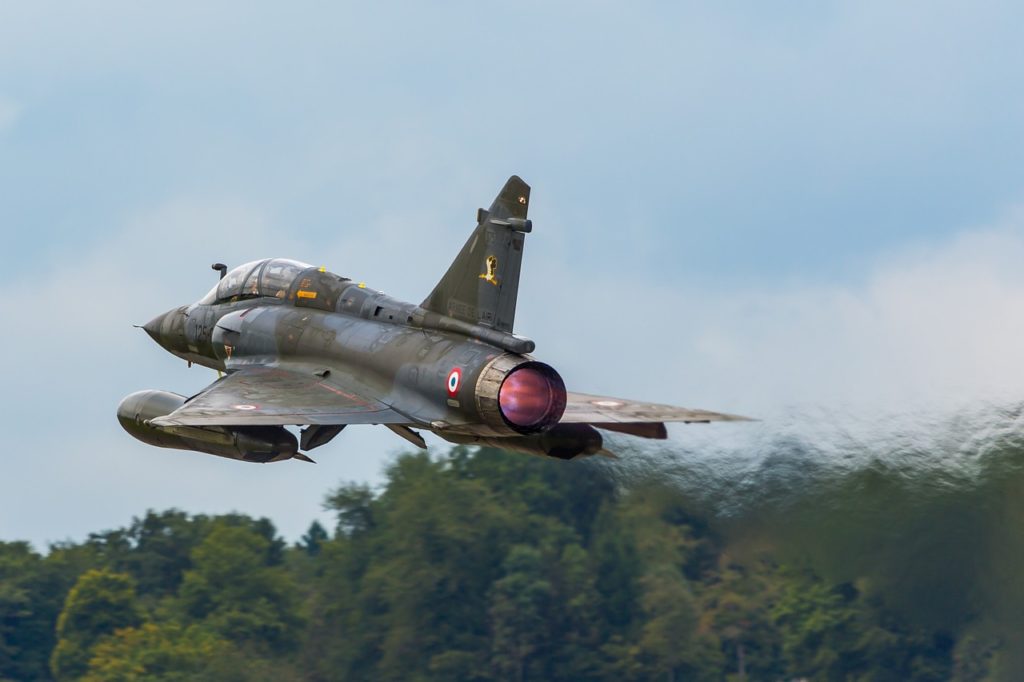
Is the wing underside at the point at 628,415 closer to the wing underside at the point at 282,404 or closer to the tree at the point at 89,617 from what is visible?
the wing underside at the point at 282,404

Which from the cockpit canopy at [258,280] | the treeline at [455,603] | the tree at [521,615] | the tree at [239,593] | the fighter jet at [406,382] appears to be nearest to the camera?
the fighter jet at [406,382]

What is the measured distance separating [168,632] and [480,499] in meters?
11.8

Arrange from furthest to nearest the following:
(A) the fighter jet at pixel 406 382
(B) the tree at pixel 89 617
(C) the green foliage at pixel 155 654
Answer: (B) the tree at pixel 89 617
(C) the green foliage at pixel 155 654
(A) the fighter jet at pixel 406 382

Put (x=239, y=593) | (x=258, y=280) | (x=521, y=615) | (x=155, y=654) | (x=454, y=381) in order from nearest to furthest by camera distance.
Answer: (x=454, y=381)
(x=258, y=280)
(x=155, y=654)
(x=521, y=615)
(x=239, y=593)

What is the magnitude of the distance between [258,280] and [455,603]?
35.6m

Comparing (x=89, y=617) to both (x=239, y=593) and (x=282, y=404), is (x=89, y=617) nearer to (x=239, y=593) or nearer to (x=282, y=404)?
(x=239, y=593)

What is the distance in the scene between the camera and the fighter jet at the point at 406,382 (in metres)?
24.1

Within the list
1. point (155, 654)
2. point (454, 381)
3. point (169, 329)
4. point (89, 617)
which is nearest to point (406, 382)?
point (454, 381)

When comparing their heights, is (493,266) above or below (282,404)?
above

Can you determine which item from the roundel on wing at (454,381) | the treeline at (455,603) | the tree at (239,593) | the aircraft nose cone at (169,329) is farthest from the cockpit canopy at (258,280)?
the tree at (239,593)

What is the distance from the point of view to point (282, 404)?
24.9m

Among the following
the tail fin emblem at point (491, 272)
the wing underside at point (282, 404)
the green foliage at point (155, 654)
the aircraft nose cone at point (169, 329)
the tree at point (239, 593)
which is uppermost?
the tail fin emblem at point (491, 272)

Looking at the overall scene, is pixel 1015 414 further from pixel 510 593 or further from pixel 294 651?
pixel 294 651

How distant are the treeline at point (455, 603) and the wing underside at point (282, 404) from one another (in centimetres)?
2466
